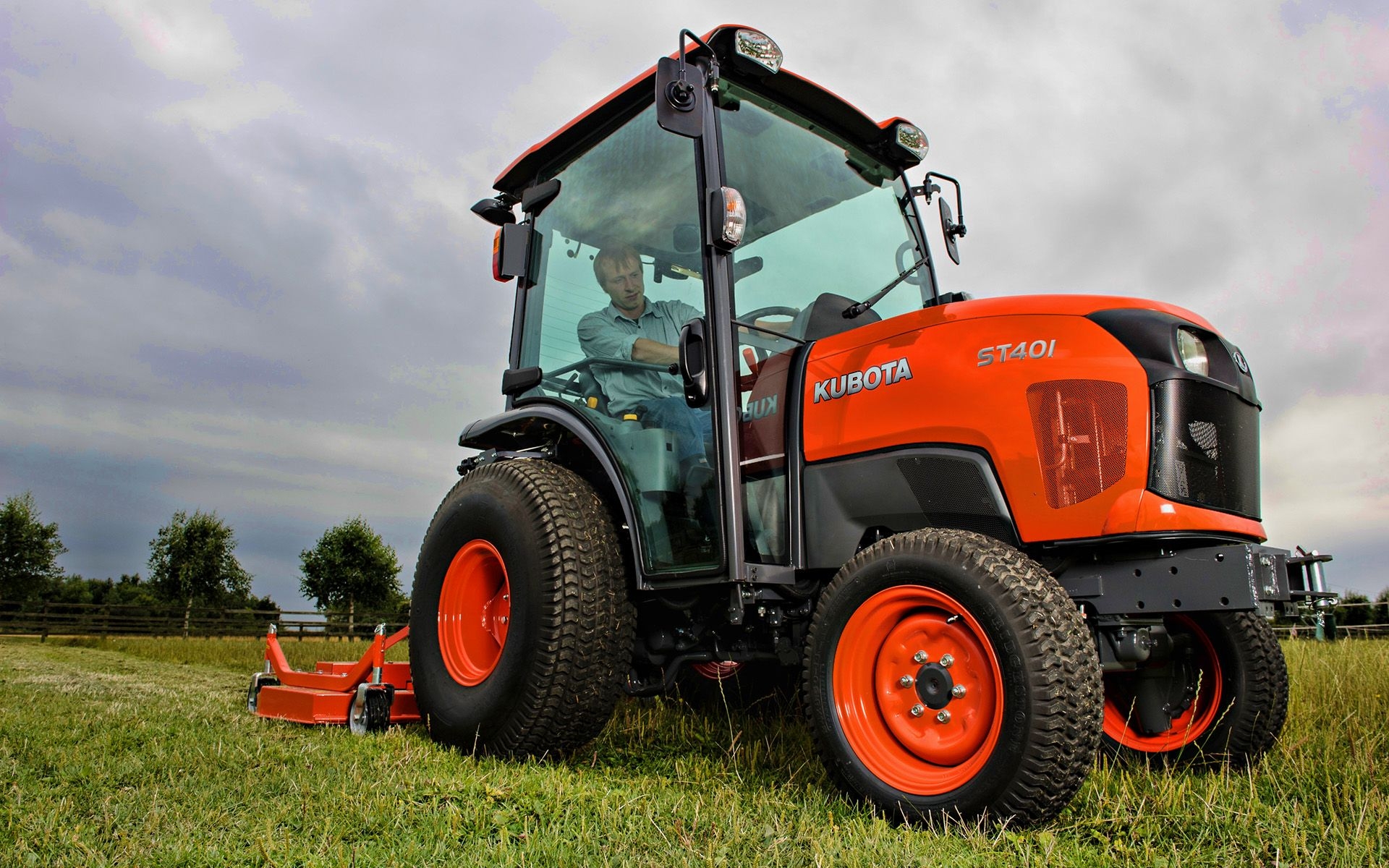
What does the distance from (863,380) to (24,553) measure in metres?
36.4

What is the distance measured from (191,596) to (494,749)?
35.9 meters

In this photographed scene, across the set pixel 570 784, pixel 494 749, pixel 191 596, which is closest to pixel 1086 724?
pixel 570 784

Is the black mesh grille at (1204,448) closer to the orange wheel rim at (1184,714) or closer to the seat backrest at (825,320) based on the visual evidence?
the orange wheel rim at (1184,714)

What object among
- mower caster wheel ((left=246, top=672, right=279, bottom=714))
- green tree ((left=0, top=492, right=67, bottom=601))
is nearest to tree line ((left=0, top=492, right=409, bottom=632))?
green tree ((left=0, top=492, right=67, bottom=601))

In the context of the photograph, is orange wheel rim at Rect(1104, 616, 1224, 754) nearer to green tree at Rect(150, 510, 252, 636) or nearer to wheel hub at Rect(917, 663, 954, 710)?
wheel hub at Rect(917, 663, 954, 710)

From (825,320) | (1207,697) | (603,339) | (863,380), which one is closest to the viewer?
(863,380)

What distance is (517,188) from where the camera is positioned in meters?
4.61

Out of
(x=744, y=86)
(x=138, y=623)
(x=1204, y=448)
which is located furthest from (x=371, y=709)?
(x=138, y=623)

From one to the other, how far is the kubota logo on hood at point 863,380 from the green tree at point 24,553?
35.7 meters

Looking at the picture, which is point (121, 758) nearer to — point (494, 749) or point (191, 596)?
point (494, 749)

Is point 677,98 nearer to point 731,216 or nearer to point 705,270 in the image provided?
point 731,216

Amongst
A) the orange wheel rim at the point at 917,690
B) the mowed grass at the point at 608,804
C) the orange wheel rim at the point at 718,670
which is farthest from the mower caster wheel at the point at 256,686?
the orange wheel rim at the point at 917,690

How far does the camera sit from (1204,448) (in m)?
2.70

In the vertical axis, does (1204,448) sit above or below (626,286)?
below
